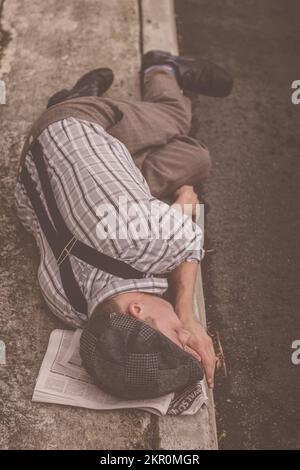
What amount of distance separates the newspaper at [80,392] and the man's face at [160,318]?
0.21 meters

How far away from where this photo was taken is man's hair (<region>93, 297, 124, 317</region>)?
2208 mm

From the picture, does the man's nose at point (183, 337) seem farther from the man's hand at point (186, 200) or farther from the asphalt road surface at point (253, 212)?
the man's hand at point (186, 200)

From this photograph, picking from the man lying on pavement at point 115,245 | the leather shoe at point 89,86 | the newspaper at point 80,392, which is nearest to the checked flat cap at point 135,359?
the man lying on pavement at point 115,245

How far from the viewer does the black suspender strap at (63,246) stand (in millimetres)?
2295

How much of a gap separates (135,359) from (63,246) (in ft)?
1.96

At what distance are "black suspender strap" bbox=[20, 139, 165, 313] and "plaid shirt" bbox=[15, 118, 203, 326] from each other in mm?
22

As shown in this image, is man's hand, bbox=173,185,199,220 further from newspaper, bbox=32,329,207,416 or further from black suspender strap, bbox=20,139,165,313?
newspaper, bbox=32,329,207,416

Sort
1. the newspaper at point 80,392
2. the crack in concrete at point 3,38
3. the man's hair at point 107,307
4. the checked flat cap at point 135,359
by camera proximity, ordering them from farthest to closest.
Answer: the crack in concrete at point 3,38 → the newspaper at point 80,392 → the man's hair at point 107,307 → the checked flat cap at point 135,359

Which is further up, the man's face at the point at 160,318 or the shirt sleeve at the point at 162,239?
the shirt sleeve at the point at 162,239

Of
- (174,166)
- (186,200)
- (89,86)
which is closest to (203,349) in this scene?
(186,200)

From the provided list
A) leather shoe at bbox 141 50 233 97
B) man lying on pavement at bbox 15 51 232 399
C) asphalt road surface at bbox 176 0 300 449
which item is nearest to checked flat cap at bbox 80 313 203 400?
man lying on pavement at bbox 15 51 232 399

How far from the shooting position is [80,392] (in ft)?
7.80
